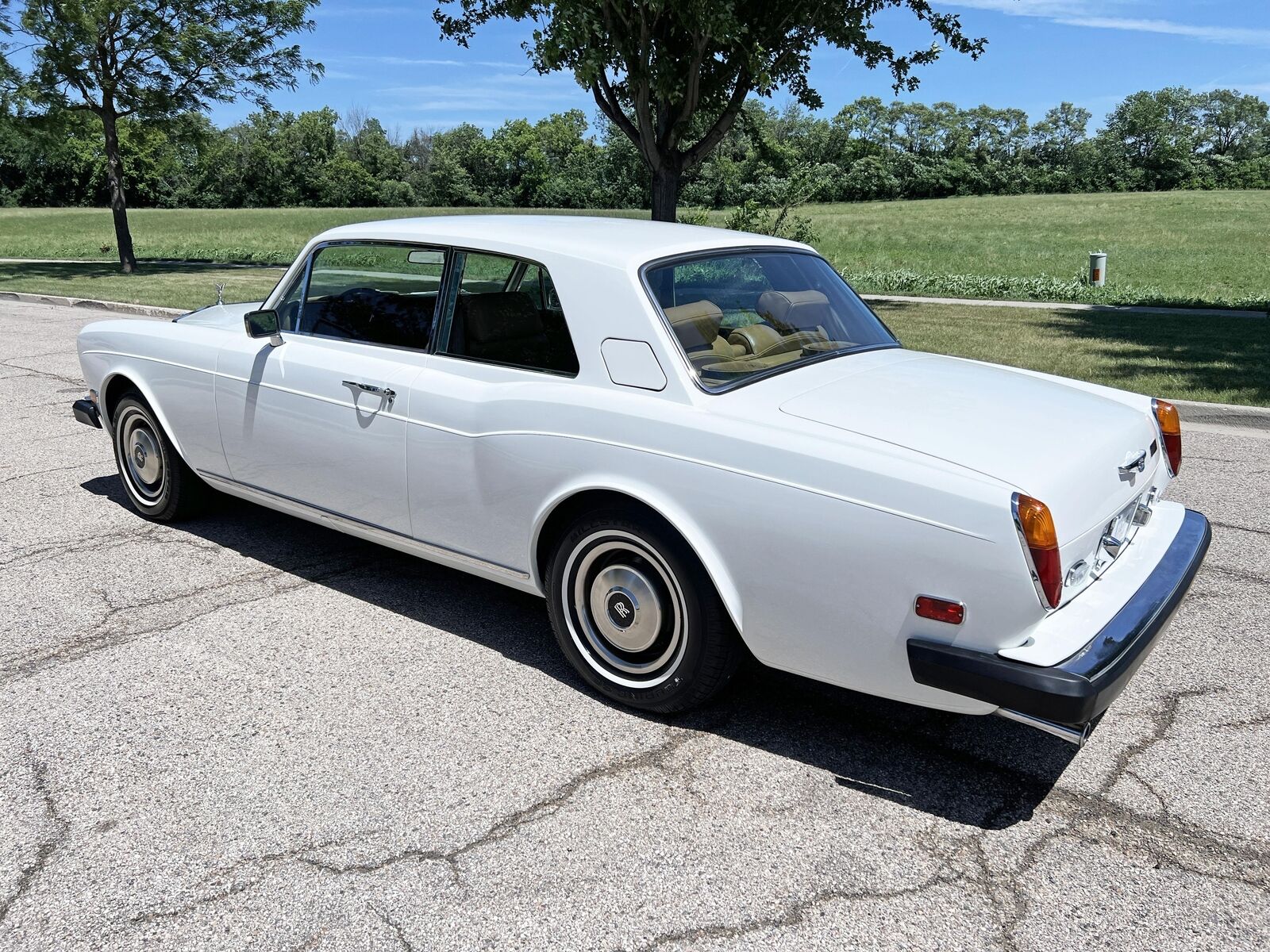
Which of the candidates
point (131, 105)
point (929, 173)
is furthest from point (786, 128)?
point (131, 105)

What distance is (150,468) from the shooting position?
17.2 feet

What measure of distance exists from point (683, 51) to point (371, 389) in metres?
12.6

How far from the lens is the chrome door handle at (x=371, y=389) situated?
3881mm

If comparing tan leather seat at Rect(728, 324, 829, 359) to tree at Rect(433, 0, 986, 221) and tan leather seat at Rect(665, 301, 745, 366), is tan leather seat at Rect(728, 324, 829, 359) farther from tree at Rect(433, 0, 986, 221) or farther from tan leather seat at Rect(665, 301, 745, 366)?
tree at Rect(433, 0, 986, 221)

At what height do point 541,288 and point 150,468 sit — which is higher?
point 541,288

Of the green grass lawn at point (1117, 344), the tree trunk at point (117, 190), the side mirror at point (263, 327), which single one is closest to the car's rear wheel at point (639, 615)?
the side mirror at point (263, 327)

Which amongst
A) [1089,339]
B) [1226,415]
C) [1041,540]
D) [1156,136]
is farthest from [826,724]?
[1156,136]

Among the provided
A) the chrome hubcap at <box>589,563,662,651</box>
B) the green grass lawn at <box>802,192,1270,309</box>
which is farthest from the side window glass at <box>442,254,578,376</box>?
the green grass lawn at <box>802,192,1270,309</box>

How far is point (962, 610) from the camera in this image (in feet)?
8.80

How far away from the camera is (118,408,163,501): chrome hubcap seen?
5172mm

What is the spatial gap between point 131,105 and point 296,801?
2385 cm

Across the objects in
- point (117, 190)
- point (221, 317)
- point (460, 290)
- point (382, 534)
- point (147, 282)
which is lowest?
point (147, 282)

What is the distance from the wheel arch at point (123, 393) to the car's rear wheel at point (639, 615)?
2.43 metres

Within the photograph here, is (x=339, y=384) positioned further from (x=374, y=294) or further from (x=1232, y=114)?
(x=1232, y=114)
